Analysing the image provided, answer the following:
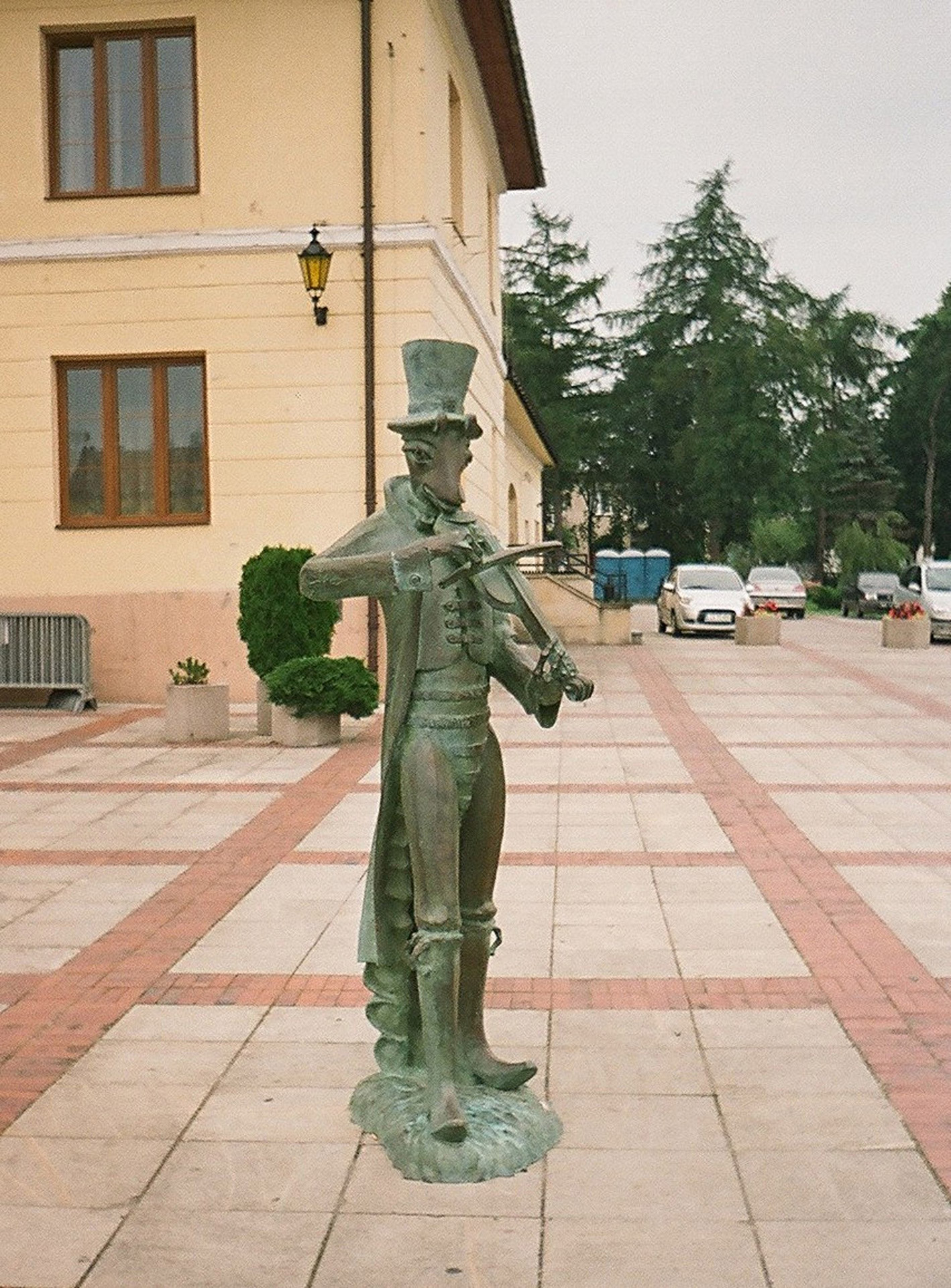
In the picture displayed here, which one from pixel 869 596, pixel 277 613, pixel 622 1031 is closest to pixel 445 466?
pixel 622 1031

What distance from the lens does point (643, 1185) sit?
4.02 metres

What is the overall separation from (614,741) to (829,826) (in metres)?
4.30

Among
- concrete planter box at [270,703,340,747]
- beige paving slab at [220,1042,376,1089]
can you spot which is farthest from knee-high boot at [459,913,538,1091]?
concrete planter box at [270,703,340,747]

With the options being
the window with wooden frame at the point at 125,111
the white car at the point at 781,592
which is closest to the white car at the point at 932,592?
the white car at the point at 781,592

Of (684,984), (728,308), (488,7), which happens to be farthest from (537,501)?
(684,984)

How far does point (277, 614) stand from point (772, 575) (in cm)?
3209

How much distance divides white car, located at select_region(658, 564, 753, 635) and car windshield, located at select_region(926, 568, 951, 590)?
14.0 feet

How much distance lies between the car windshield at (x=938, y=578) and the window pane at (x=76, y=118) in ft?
71.4

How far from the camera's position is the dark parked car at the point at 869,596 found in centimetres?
4484

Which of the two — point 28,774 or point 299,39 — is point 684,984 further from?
point 299,39

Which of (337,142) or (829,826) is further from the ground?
(337,142)

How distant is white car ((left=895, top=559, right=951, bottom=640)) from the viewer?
30500 mm

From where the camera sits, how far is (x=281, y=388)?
16.0 m

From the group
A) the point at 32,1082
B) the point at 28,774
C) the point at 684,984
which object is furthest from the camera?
the point at 28,774
